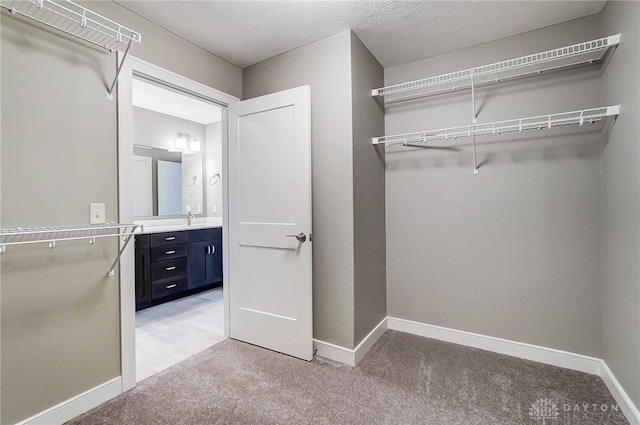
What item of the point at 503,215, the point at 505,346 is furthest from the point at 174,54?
the point at 505,346

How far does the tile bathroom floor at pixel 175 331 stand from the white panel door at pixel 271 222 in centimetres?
33

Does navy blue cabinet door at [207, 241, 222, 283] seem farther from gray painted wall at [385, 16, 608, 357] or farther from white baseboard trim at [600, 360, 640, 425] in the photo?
white baseboard trim at [600, 360, 640, 425]

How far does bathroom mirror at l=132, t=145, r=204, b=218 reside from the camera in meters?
3.91

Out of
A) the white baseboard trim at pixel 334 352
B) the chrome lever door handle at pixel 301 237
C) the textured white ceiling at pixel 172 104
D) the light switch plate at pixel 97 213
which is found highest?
the textured white ceiling at pixel 172 104

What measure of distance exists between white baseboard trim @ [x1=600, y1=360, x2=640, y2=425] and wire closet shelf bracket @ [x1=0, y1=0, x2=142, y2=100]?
3.27 m

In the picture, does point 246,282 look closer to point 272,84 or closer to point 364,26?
point 272,84

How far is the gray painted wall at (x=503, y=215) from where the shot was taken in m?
2.01

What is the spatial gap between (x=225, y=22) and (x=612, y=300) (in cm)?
308

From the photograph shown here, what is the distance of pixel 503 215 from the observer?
2.25 metres

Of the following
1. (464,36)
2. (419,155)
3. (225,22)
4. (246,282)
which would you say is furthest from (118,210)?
(464,36)

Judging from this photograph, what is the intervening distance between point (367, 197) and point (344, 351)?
1192 mm

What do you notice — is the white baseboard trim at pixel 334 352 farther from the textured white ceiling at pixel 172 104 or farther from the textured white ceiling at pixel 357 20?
the textured white ceiling at pixel 172 104

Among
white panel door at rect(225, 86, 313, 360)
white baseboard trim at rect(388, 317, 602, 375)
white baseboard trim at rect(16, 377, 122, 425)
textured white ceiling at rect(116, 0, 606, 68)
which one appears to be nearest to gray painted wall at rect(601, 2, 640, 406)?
white baseboard trim at rect(388, 317, 602, 375)

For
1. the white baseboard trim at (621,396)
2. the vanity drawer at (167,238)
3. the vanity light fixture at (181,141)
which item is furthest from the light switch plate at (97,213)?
the white baseboard trim at (621,396)
